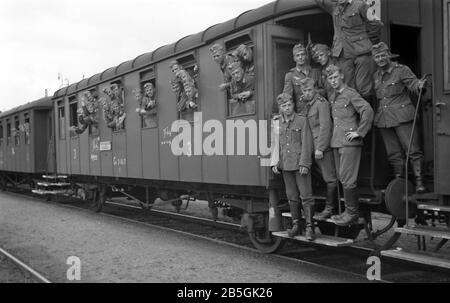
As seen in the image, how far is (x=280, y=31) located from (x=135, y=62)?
14.6 ft

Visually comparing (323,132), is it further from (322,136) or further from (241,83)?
(241,83)

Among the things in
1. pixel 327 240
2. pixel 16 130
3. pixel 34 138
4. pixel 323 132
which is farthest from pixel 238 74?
pixel 16 130

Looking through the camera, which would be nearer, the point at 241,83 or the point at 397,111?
the point at 397,111

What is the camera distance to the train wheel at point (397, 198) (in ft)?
18.1

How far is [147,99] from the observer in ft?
31.7

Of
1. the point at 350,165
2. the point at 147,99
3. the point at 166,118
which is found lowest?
the point at 350,165

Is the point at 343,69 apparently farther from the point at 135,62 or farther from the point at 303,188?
the point at 135,62

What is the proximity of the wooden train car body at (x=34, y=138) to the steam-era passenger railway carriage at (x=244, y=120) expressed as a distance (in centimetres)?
401

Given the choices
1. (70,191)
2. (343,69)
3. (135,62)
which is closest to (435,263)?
(343,69)

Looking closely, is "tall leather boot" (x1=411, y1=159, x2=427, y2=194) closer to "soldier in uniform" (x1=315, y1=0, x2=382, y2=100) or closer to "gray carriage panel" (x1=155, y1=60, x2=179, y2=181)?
"soldier in uniform" (x1=315, y1=0, x2=382, y2=100)

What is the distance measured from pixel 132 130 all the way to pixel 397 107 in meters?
6.16

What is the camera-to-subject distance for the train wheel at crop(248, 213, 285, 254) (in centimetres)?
714

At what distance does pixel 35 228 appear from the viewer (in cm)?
1038

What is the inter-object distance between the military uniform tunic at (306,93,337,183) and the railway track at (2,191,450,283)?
1260 mm
